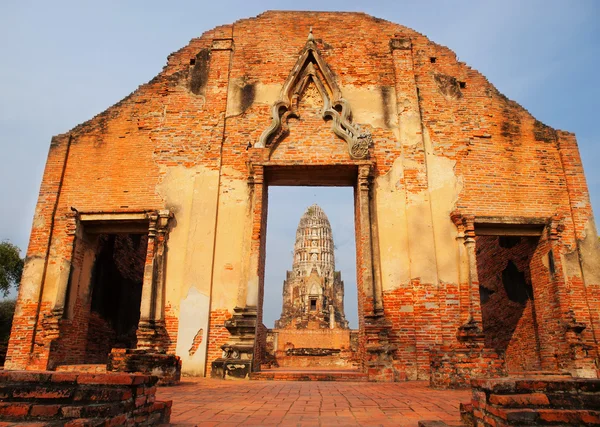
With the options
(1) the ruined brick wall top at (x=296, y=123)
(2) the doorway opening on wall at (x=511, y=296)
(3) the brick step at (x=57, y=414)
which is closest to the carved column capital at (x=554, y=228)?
(1) the ruined brick wall top at (x=296, y=123)

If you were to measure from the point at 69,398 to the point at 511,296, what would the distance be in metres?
11.0

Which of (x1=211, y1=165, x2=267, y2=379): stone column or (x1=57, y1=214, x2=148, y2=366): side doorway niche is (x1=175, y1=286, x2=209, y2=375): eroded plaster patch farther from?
(x1=57, y1=214, x2=148, y2=366): side doorway niche

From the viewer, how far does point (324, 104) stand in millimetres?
10852

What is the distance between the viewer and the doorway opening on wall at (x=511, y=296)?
10312mm

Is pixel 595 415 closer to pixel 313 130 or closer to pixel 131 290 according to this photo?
pixel 313 130

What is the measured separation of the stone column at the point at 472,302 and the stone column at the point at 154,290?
5.86 meters

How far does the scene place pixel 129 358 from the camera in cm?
688

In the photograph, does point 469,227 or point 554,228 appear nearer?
point 469,227

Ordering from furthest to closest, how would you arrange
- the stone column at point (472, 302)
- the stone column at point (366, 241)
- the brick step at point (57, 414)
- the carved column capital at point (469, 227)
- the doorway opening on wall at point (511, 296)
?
the doorway opening on wall at point (511, 296), the carved column capital at point (469, 227), the stone column at point (366, 241), the stone column at point (472, 302), the brick step at point (57, 414)

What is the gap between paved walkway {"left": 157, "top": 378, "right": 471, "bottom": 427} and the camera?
12.0ft

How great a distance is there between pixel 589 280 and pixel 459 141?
12.9 feet

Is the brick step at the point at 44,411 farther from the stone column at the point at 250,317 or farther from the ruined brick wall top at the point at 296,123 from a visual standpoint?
the ruined brick wall top at the point at 296,123

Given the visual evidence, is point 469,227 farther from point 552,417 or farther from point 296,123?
point 552,417

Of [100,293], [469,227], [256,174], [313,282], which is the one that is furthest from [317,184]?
[313,282]
